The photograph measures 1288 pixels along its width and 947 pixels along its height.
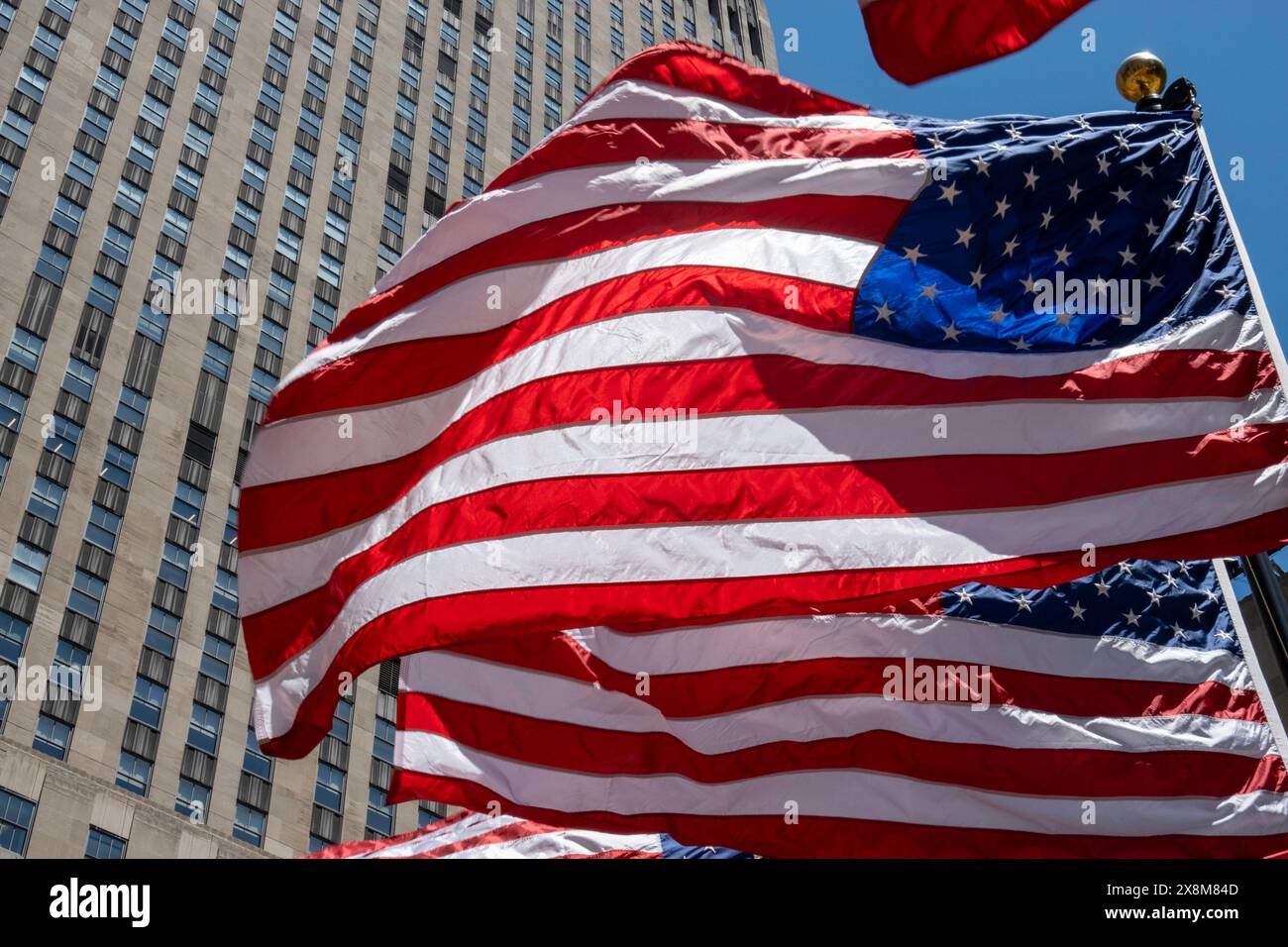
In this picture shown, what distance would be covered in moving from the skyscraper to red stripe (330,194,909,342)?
3788 cm

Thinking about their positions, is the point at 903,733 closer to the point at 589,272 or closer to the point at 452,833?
the point at 589,272

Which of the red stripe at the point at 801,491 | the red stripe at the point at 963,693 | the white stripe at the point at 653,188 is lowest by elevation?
the red stripe at the point at 963,693

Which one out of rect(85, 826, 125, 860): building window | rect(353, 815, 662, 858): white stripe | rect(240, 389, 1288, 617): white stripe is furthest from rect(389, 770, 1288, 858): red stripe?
rect(85, 826, 125, 860): building window

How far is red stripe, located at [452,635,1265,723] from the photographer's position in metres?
12.2

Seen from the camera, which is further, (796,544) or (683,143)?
(683,143)

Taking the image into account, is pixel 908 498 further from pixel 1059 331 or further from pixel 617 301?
pixel 617 301

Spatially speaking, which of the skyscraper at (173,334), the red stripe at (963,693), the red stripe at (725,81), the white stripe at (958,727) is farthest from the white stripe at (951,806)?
the skyscraper at (173,334)

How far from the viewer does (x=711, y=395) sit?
12.2 m

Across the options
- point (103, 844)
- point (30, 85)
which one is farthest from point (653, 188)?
point (30, 85)

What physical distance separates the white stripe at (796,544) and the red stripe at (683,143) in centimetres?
359

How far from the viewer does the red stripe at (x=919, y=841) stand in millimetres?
11711

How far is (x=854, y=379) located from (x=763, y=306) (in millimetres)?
1043

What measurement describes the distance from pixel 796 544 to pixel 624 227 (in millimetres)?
3506

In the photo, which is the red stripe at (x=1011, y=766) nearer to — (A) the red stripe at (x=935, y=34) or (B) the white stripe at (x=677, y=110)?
(A) the red stripe at (x=935, y=34)
